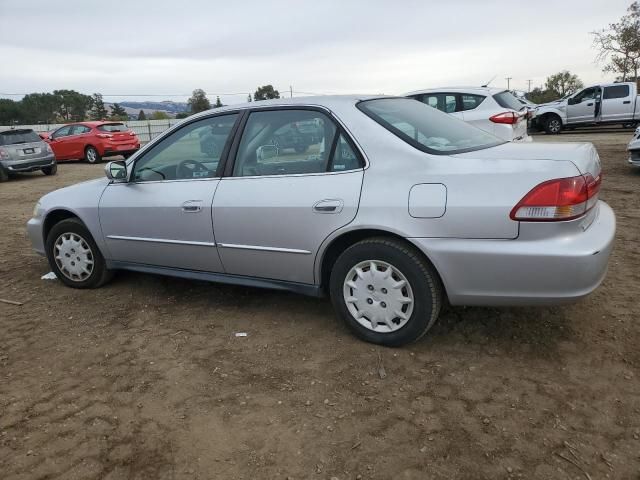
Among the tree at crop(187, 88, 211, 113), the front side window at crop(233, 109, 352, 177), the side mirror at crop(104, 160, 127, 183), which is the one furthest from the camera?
the tree at crop(187, 88, 211, 113)

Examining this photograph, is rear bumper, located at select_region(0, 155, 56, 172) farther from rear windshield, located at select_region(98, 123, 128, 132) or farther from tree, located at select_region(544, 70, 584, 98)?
tree, located at select_region(544, 70, 584, 98)

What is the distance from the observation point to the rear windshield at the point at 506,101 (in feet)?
31.1

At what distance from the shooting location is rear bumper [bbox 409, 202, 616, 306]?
2.77m

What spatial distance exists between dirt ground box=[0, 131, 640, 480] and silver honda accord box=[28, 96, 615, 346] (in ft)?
1.11

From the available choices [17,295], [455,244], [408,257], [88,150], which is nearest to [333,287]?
[408,257]

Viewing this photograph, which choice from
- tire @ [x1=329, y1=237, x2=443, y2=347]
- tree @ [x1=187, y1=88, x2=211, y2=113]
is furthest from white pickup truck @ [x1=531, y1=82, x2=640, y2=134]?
tree @ [x1=187, y1=88, x2=211, y2=113]

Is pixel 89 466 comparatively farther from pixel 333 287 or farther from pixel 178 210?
pixel 178 210

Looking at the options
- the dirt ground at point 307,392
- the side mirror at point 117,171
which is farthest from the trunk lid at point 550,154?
the side mirror at point 117,171

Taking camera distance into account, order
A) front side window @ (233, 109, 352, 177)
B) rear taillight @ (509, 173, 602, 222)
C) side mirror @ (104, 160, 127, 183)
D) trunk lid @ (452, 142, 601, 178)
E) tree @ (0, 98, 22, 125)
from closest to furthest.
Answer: rear taillight @ (509, 173, 602, 222) → trunk lid @ (452, 142, 601, 178) → front side window @ (233, 109, 352, 177) → side mirror @ (104, 160, 127, 183) → tree @ (0, 98, 22, 125)

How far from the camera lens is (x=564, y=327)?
348cm

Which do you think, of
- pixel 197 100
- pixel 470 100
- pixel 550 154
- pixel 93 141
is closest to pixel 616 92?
pixel 470 100

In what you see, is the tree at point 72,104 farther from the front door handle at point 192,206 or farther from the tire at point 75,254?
the front door handle at point 192,206

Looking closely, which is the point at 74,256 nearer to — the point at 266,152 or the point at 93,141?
the point at 266,152

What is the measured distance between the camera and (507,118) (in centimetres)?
879
